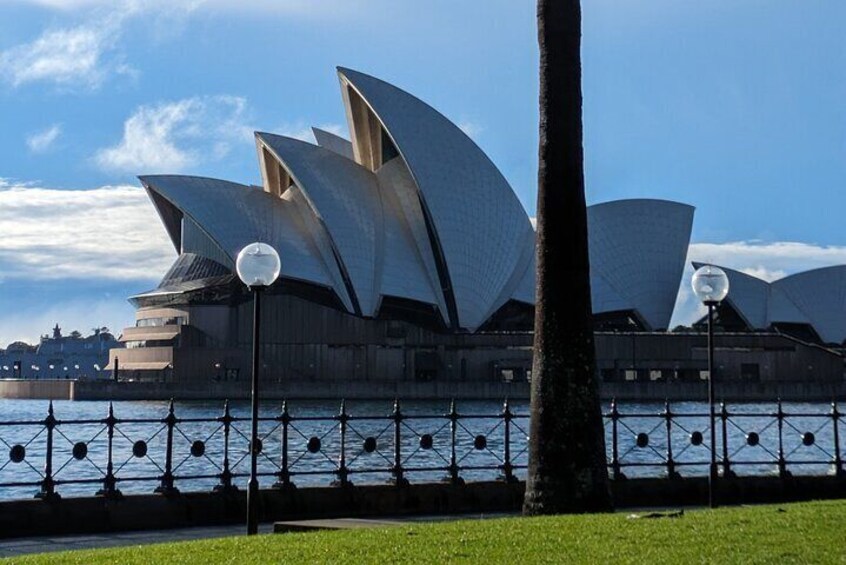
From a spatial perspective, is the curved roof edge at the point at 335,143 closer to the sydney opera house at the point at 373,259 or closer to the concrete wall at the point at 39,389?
the sydney opera house at the point at 373,259

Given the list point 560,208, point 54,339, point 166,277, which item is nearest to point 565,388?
point 560,208

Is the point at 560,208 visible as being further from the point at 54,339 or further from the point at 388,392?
the point at 54,339

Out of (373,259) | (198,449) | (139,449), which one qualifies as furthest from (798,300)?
(139,449)

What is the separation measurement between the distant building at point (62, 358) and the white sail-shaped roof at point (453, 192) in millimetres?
80403

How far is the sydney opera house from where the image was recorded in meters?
70.4

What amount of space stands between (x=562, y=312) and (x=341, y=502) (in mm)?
3799

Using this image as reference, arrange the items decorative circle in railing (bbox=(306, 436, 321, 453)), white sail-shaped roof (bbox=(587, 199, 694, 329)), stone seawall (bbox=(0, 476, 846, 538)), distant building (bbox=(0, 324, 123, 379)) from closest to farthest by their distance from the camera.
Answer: stone seawall (bbox=(0, 476, 846, 538)) < decorative circle in railing (bbox=(306, 436, 321, 453)) < white sail-shaped roof (bbox=(587, 199, 694, 329)) < distant building (bbox=(0, 324, 123, 379))

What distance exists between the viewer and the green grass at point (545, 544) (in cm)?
787

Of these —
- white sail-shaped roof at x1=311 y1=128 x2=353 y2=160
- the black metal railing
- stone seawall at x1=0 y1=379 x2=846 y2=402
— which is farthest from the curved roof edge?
the black metal railing

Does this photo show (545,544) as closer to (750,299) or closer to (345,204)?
(345,204)

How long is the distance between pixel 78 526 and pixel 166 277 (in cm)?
6923

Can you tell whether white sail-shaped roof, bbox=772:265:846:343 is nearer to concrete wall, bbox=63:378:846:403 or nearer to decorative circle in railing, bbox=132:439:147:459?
concrete wall, bbox=63:378:846:403

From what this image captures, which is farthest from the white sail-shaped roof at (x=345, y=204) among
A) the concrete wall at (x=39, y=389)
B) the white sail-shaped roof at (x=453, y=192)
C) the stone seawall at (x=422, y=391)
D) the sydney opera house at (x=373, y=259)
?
the concrete wall at (x=39, y=389)

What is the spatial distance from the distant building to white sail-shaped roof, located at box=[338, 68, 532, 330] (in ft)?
264
